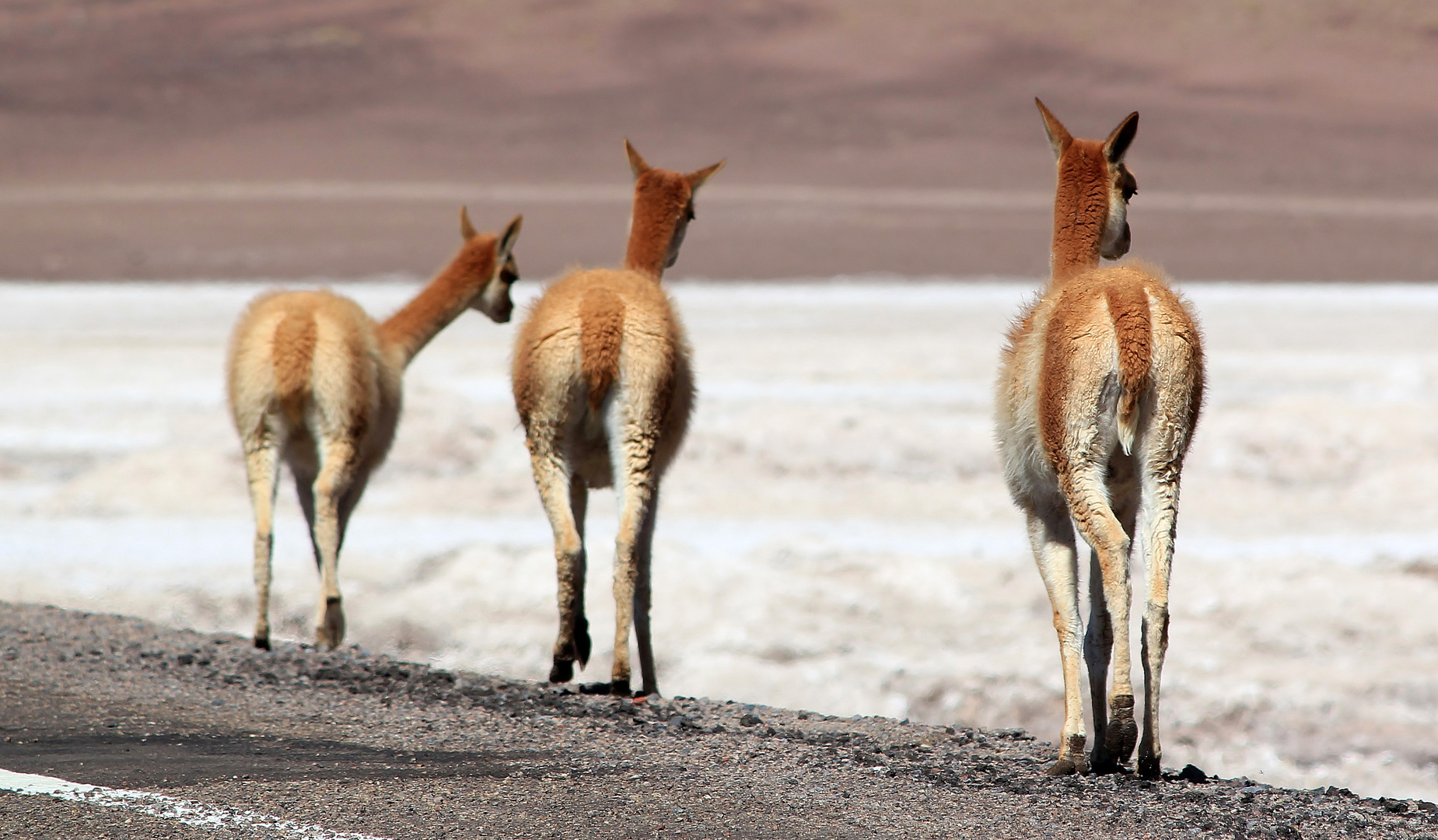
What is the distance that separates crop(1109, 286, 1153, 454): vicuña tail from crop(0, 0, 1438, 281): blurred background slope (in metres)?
37.2

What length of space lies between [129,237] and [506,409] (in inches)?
1600

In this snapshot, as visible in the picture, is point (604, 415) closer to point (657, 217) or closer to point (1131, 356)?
point (657, 217)

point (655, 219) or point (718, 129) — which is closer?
point (655, 219)

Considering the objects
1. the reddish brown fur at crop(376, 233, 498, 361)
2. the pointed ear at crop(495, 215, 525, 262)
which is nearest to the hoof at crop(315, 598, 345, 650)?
the reddish brown fur at crop(376, 233, 498, 361)

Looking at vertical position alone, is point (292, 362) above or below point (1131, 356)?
above

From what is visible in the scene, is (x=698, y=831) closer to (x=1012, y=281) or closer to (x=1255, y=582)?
(x=1255, y=582)

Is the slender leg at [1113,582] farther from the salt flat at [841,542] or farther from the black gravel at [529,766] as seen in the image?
the salt flat at [841,542]

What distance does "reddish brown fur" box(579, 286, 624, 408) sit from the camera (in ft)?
25.3

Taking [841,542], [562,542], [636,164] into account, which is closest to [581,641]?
[562,542]

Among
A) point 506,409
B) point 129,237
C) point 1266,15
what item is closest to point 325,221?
point 129,237

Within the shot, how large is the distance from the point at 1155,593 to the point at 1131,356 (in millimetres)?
940

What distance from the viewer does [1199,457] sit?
15133 mm

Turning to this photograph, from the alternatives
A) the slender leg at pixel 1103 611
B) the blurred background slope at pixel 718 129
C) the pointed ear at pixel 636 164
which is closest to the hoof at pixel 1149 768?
the slender leg at pixel 1103 611

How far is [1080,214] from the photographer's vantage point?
23.8ft
